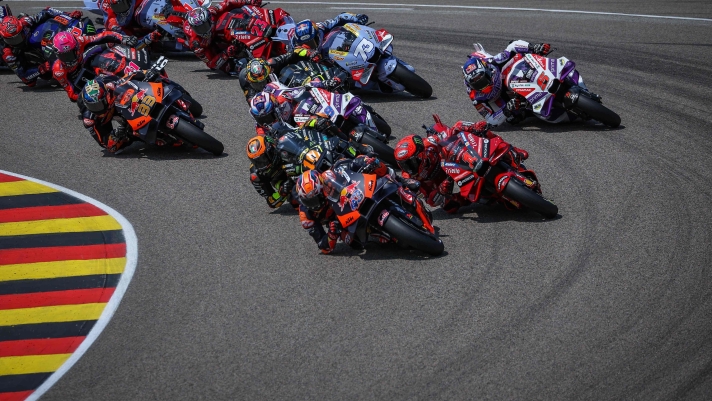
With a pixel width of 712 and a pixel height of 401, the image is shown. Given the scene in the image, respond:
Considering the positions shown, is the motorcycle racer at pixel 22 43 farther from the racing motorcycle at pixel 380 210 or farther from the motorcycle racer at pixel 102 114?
the racing motorcycle at pixel 380 210

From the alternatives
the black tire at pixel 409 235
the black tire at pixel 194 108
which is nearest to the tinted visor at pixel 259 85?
the black tire at pixel 194 108

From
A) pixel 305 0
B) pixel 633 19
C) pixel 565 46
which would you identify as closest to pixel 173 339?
pixel 565 46

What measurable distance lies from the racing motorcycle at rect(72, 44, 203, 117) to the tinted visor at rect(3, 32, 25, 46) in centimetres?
250

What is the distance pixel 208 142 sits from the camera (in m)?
14.0

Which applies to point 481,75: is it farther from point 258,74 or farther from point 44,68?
point 44,68

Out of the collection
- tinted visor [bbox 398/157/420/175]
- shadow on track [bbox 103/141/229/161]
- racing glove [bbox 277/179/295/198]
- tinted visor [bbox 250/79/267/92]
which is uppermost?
tinted visor [bbox 398/157/420/175]

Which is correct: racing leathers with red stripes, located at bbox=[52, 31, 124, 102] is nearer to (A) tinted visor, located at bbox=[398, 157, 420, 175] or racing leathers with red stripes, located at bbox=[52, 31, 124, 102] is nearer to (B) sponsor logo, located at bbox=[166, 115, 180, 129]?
(B) sponsor logo, located at bbox=[166, 115, 180, 129]

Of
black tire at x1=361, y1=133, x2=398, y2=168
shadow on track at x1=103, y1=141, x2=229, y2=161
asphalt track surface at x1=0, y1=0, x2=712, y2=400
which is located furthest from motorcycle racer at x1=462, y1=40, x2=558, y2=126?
shadow on track at x1=103, y1=141, x2=229, y2=161

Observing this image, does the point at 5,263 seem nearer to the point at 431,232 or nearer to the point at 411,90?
the point at 431,232

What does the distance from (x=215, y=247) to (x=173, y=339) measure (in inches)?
95.0

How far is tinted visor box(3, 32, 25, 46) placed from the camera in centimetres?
1777

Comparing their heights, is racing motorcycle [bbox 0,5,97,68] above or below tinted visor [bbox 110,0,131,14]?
below

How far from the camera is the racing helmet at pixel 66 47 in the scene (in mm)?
15695

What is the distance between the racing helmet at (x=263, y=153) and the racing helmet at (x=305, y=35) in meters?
4.91
